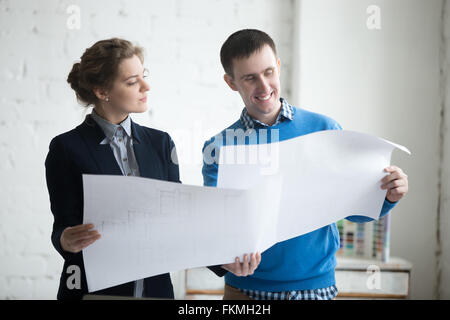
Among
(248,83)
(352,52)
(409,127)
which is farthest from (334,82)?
(248,83)

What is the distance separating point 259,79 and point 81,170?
0.37 m

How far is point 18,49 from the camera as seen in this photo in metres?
1.21

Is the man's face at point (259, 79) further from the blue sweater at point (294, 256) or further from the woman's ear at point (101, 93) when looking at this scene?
the woman's ear at point (101, 93)

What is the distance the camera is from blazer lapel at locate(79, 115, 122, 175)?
0.69m

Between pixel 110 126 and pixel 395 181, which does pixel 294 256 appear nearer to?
pixel 395 181

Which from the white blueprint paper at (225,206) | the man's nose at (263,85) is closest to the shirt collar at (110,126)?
the white blueprint paper at (225,206)

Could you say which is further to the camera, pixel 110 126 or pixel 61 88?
pixel 61 88

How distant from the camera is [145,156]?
0.72 metres

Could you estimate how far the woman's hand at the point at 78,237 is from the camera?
2.03 feet

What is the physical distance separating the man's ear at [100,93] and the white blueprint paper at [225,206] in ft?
0.61

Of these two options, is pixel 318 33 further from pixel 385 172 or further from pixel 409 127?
pixel 385 172

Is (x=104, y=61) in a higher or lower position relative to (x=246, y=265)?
higher

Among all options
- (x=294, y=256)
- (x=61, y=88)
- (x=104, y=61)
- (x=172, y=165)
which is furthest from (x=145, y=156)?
(x=61, y=88)
